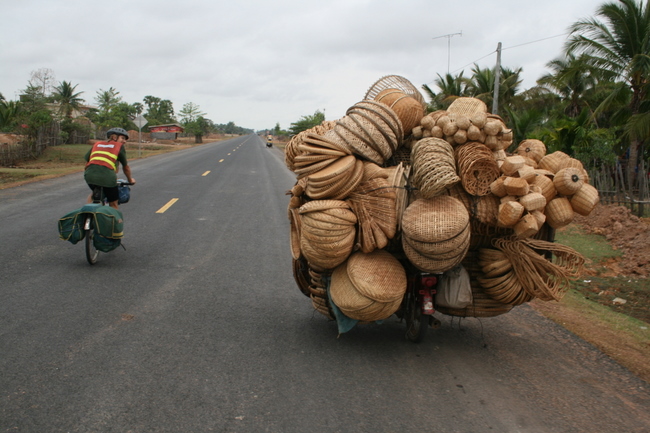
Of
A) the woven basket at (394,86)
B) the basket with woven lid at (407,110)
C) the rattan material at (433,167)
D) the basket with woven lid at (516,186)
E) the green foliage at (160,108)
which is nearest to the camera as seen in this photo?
the rattan material at (433,167)

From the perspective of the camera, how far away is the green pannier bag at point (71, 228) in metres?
6.89

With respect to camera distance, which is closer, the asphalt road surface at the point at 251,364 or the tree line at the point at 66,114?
the asphalt road surface at the point at 251,364

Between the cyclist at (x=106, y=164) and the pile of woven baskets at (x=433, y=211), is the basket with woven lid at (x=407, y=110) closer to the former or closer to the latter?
the pile of woven baskets at (x=433, y=211)

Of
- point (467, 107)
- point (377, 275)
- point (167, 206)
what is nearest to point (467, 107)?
point (467, 107)

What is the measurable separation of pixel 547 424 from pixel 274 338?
2.38 meters

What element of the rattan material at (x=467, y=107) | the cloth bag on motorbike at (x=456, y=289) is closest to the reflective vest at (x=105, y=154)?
the rattan material at (x=467, y=107)

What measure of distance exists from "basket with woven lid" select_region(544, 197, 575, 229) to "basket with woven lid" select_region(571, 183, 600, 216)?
2.3 inches

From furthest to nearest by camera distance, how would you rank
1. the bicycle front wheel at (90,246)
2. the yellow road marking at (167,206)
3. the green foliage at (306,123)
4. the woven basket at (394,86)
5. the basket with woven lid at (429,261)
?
the green foliage at (306,123)
the yellow road marking at (167,206)
the bicycle front wheel at (90,246)
the woven basket at (394,86)
the basket with woven lid at (429,261)

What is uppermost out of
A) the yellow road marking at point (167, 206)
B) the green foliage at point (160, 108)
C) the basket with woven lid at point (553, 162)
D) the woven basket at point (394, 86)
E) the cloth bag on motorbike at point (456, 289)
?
the green foliage at point (160, 108)

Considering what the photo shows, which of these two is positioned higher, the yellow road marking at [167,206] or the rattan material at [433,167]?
the rattan material at [433,167]

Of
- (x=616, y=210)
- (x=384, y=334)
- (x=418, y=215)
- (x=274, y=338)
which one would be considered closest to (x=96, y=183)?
(x=274, y=338)

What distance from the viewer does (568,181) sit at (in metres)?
4.12

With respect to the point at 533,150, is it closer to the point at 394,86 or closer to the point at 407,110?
the point at 407,110

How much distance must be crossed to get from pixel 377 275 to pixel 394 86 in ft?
7.54
